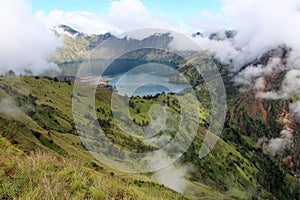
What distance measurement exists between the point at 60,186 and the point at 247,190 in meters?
205

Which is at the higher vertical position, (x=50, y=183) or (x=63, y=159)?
(x=63, y=159)

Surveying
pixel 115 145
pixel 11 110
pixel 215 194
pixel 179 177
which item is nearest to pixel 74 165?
pixel 11 110

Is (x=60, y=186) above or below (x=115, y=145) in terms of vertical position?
below

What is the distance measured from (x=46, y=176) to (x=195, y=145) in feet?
618

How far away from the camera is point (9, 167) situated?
8648 millimetres

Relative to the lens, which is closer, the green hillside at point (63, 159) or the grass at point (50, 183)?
the grass at point (50, 183)

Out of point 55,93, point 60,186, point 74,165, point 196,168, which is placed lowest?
point 60,186

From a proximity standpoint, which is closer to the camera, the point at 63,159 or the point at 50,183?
the point at 50,183

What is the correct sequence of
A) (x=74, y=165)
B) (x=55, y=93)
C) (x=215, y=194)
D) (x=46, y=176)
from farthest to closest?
(x=55, y=93)
(x=215, y=194)
(x=74, y=165)
(x=46, y=176)

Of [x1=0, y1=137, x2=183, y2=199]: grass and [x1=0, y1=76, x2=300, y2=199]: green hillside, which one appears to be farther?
[x1=0, y1=76, x2=300, y2=199]: green hillside

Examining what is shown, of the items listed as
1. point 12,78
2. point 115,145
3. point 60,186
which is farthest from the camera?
point 12,78

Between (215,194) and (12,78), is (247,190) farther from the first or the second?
(12,78)

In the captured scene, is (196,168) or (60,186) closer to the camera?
(60,186)

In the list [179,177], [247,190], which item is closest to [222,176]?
[247,190]
